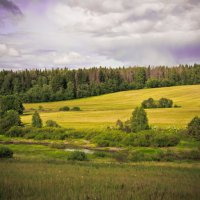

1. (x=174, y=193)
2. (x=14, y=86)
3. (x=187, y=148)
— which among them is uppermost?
(x=14, y=86)

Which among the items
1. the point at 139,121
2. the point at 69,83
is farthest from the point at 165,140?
the point at 69,83

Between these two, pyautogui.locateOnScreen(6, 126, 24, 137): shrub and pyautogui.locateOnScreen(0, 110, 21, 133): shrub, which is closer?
pyautogui.locateOnScreen(6, 126, 24, 137): shrub

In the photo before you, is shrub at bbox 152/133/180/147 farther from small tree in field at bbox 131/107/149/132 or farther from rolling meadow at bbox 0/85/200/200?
small tree in field at bbox 131/107/149/132

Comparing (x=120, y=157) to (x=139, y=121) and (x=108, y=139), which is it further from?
(x=139, y=121)

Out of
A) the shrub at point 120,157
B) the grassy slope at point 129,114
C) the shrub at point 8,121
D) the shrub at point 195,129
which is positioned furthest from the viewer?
the grassy slope at point 129,114

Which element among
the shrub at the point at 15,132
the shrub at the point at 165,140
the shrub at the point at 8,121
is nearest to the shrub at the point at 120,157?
the shrub at the point at 165,140

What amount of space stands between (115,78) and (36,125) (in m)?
116

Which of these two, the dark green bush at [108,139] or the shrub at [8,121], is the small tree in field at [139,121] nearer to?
the dark green bush at [108,139]

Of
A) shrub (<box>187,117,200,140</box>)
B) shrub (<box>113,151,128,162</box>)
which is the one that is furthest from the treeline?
shrub (<box>113,151,128,162</box>)

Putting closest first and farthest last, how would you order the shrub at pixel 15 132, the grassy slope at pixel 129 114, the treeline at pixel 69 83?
1. the shrub at pixel 15 132
2. the grassy slope at pixel 129 114
3. the treeline at pixel 69 83

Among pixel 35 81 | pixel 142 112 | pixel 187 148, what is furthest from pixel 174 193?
pixel 35 81

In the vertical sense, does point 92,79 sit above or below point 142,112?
above

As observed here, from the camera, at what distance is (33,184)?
11.1 m

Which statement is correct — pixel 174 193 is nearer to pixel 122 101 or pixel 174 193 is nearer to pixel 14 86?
pixel 122 101
